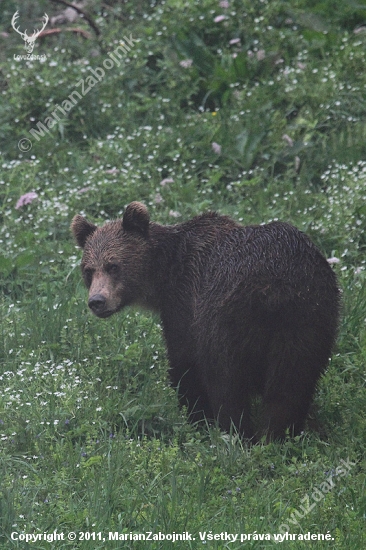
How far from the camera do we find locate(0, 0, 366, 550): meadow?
4.84 metres

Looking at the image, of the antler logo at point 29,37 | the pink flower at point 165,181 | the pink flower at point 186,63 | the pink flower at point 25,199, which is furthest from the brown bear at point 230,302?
the antler logo at point 29,37

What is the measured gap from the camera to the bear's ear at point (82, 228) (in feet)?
22.1

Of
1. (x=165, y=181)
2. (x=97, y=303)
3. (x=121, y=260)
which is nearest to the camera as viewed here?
(x=97, y=303)

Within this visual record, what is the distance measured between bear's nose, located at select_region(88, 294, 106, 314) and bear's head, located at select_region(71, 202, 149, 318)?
0.25 ft

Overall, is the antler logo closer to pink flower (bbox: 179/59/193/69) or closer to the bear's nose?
pink flower (bbox: 179/59/193/69)

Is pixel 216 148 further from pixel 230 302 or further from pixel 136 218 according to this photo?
pixel 230 302

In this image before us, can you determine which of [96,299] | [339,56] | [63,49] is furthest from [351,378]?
[63,49]

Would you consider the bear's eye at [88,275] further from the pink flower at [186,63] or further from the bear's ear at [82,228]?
the pink flower at [186,63]

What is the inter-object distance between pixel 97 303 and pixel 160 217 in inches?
86.1

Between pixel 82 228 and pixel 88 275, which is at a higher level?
pixel 82 228

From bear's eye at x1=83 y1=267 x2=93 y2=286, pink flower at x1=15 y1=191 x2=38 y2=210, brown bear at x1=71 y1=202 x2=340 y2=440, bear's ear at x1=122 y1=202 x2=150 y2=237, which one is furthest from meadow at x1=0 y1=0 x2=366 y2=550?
bear's ear at x1=122 y1=202 x2=150 y2=237

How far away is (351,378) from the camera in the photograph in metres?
6.36

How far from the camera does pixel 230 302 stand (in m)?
5.52

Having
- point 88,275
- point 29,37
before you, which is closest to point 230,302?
point 88,275
